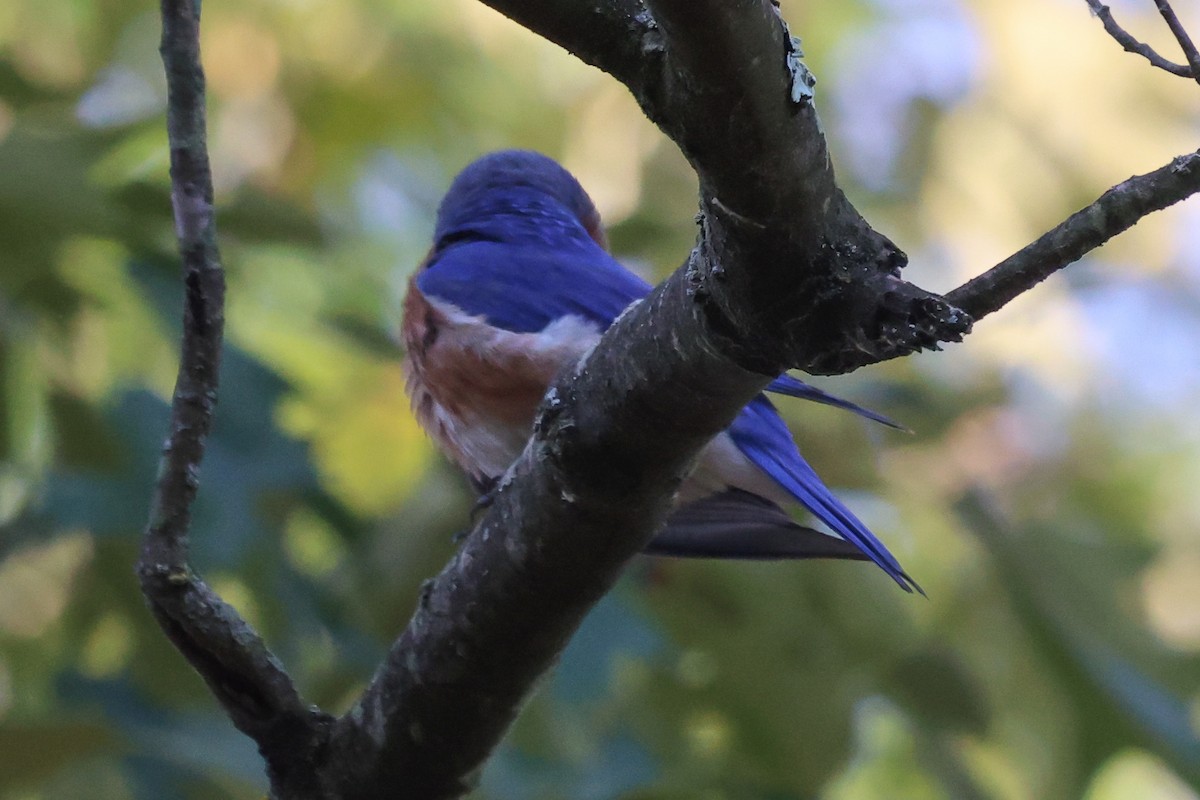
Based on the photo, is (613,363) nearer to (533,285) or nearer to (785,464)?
(785,464)

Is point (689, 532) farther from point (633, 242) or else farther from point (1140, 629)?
point (1140, 629)

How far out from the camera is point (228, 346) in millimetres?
2762

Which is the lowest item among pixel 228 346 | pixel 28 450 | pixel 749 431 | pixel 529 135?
pixel 28 450

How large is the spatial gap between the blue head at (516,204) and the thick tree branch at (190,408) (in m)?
1.44

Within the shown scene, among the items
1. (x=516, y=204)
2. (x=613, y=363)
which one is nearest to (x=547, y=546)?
(x=613, y=363)

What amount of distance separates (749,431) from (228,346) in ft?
3.57

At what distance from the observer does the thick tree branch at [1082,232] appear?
1.18 meters

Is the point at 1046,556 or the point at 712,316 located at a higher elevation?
the point at 1046,556

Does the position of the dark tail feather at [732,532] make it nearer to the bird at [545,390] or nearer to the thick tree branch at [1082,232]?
the bird at [545,390]

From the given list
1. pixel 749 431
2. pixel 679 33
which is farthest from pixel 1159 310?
pixel 679 33

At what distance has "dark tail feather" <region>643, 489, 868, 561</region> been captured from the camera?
2.46 metres

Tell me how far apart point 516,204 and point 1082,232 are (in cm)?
212

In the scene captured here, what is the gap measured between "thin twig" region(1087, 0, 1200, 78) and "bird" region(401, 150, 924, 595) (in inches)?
33.2

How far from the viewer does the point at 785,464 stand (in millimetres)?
2555
